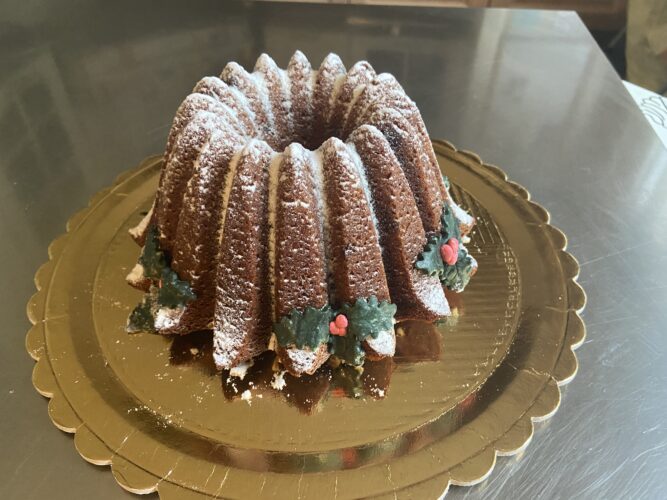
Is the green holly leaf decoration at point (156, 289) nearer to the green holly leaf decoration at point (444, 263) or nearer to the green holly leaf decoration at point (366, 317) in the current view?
the green holly leaf decoration at point (366, 317)

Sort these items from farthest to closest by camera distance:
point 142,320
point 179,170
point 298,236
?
point 142,320 < point 179,170 < point 298,236

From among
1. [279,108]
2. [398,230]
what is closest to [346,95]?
[279,108]

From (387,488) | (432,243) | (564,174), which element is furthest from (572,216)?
(387,488)

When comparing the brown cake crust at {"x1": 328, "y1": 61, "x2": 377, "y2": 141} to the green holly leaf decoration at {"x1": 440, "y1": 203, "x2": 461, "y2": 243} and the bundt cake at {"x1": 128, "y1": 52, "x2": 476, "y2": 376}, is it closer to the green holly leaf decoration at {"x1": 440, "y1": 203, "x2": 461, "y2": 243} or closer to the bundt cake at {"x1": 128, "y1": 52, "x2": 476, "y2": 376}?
the bundt cake at {"x1": 128, "y1": 52, "x2": 476, "y2": 376}

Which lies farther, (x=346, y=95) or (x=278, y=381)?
(x=346, y=95)

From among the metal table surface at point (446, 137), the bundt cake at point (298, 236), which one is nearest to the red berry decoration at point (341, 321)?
the bundt cake at point (298, 236)

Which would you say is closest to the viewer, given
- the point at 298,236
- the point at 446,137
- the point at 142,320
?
the point at 298,236

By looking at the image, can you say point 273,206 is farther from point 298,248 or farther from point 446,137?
point 446,137

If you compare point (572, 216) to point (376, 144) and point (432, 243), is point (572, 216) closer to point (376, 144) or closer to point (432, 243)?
point (432, 243)
